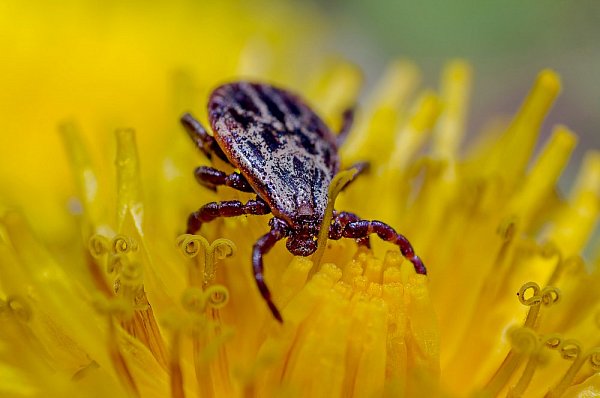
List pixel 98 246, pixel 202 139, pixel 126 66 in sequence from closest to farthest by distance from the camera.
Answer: pixel 98 246
pixel 202 139
pixel 126 66

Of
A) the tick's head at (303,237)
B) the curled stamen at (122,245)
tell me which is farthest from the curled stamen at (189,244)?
the tick's head at (303,237)

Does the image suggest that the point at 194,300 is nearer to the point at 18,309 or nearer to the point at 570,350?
the point at 18,309

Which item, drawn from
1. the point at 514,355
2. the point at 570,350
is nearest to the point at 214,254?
the point at 514,355

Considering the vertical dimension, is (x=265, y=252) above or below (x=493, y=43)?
below

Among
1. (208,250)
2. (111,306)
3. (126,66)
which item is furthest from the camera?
(126,66)

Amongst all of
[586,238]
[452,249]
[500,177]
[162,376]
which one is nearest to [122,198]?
[162,376]

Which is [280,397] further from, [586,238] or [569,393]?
[586,238]

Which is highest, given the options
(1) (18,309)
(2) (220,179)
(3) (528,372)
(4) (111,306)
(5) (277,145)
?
(5) (277,145)

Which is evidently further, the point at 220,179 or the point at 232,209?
the point at 220,179

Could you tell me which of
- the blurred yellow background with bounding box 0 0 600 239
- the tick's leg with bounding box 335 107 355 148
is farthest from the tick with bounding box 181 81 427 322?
the blurred yellow background with bounding box 0 0 600 239

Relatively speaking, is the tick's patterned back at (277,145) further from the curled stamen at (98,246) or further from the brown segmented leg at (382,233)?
the curled stamen at (98,246)
